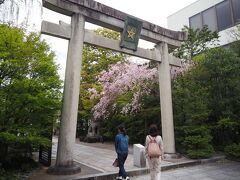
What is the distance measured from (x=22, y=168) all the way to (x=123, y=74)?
9968mm

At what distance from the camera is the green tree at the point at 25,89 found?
709cm

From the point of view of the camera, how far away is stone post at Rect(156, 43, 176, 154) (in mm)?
11391

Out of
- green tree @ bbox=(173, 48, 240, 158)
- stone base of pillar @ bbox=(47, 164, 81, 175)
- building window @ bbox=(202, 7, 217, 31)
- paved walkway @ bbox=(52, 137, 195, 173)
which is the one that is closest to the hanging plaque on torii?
green tree @ bbox=(173, 48, 240, 158)

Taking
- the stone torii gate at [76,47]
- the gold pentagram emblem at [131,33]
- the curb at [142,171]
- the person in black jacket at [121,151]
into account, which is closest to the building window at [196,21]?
the stone torii gate at [76,47]

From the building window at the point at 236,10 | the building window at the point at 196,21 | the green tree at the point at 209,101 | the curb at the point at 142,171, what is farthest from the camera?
the building window at the point at 196,21

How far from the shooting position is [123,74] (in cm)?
1661

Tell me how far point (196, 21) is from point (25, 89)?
1912cm

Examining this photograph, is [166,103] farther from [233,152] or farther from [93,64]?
[93,64]

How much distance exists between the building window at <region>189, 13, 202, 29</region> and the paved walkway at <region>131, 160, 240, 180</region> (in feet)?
49.2

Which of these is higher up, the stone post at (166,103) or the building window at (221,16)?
the building window at (221,16)

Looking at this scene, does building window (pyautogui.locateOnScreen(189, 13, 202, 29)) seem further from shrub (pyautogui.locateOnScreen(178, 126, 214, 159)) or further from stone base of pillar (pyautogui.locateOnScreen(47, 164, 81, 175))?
stone base of pillar (pyautogui.locateOnScreen(47, 164, 81, 175))

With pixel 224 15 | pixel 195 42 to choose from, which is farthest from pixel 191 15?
pixel 195 42

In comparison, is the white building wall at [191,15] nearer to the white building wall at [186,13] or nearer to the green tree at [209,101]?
the white building wall at [186,13]

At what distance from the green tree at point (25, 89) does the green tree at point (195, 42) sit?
1188 centimetres
